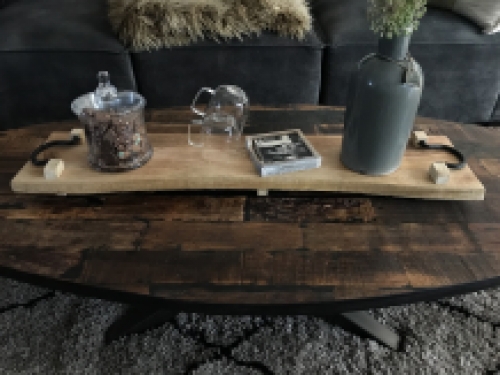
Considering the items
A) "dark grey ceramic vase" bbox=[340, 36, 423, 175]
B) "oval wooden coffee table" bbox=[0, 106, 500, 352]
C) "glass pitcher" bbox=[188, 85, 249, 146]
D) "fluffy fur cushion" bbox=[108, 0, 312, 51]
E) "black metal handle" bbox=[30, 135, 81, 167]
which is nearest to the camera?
"oval wooden coffee table" bbox=[0, 106, 500, 352]

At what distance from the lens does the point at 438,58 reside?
158 cm

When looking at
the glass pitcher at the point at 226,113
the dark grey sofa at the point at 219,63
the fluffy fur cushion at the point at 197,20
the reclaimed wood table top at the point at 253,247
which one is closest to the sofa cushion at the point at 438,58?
the dark grey sofa at the point at 219,63

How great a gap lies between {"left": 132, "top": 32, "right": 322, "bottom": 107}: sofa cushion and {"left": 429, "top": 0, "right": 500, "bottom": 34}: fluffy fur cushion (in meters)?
0.56

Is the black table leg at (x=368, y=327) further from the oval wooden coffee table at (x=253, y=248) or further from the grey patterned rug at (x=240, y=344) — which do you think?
the oval wooden coffee table at (x=253, y=248)

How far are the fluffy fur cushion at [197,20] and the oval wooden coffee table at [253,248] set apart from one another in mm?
775

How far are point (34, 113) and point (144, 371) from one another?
3.79 feet

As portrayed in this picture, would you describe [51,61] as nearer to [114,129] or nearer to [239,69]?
[239,69]

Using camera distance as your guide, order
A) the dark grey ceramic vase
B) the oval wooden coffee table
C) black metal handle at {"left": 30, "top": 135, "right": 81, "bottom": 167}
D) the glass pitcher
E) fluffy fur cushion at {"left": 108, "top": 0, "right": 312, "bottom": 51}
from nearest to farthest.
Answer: the oval wooden coffee table → the dark grey ceramic vase → black metal handle at {"left": 30, "top": 135, "right": 81, "bottom": 167} → the glass pitcher → fluffy fur cushion at {"left": 108, "top": 0, "right": 312, "bottom": 51}

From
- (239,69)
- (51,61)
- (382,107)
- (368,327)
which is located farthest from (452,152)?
(51,61)

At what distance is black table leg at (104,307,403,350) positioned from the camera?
95cm

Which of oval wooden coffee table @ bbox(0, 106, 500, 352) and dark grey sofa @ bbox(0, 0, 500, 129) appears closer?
oval wooden coffee table @ bbox(0, 106, 500, 352)

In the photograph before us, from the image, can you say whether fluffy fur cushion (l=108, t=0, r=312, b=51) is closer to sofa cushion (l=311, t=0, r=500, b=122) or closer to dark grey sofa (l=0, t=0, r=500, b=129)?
dark grey sofa (l=0, t=0, r=500, b=129)

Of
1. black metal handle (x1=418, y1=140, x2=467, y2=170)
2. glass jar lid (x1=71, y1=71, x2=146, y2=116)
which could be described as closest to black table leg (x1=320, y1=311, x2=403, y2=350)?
black metal handle (x1=418, y1=140, x2=467, y2=170)

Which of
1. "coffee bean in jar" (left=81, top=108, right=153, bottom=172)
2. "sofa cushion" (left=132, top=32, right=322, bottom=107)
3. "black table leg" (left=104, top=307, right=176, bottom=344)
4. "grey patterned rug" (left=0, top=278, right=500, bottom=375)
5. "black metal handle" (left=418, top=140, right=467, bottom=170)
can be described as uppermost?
"coffee bean in jar" (left=81, top=108, right=153, bottom=172)
